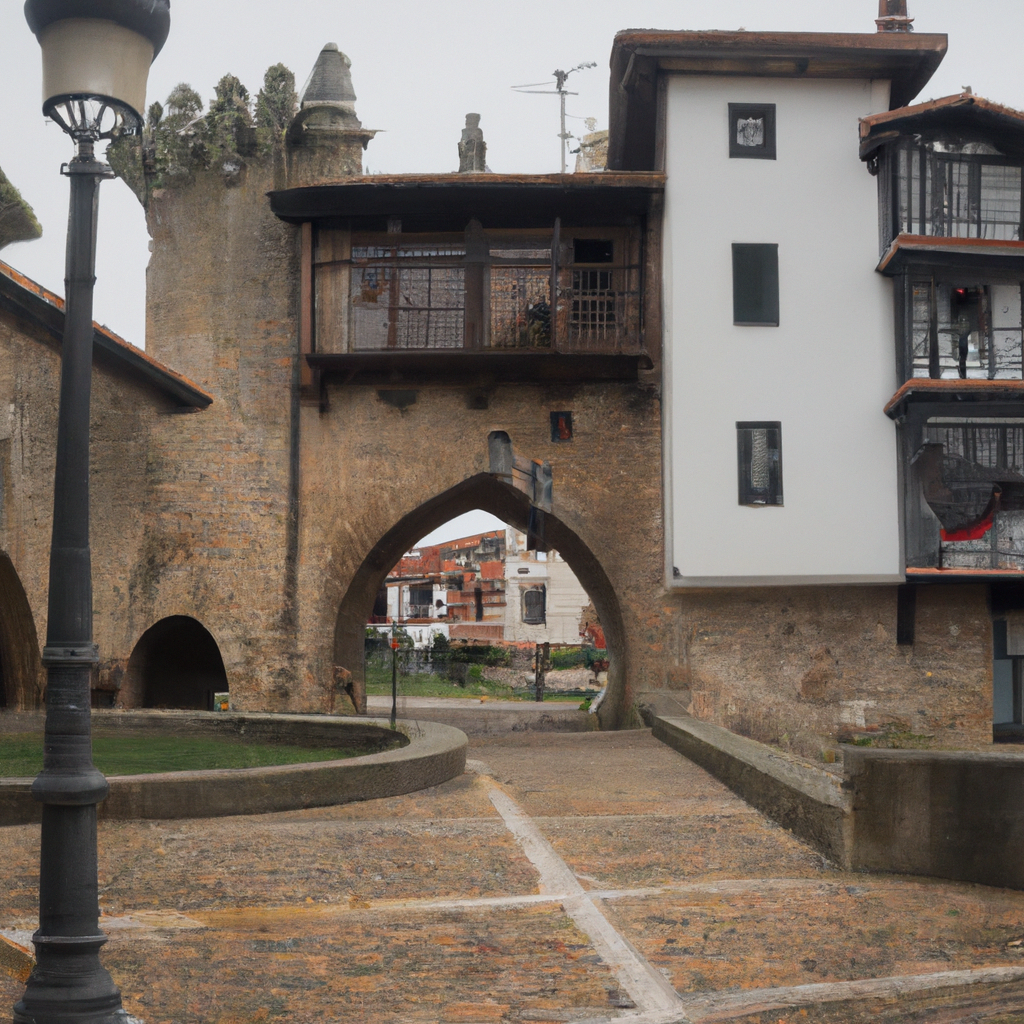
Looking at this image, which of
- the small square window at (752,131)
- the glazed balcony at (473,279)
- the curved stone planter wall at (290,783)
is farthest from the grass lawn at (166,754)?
the small square window at (752,131)

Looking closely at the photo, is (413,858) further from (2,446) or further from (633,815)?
(2,446)

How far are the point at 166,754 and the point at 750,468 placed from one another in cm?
910

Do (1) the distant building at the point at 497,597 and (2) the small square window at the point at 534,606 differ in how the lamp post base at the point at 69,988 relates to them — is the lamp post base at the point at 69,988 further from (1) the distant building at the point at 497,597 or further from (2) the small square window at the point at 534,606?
(2) the small square window at the point at 534,606

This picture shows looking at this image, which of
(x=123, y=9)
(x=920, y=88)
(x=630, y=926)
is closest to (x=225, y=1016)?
(x=630, y=926)

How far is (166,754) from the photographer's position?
9.67 meters

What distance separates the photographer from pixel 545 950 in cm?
498

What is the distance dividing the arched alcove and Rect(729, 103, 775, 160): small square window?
10.4 m

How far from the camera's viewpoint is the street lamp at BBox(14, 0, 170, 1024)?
3.82 meters

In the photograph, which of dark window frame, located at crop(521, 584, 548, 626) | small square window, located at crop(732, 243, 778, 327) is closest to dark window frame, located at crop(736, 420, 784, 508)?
small square window, located at crop(732, 243, 778, 327)

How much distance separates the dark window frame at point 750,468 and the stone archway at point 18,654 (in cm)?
961

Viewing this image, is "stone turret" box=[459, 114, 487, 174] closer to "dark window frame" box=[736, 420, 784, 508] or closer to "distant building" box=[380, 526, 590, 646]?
"dark window frame" box=[736, 420, 784, 508]

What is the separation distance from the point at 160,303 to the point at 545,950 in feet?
47.3

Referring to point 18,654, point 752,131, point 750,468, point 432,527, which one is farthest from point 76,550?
point 432,527

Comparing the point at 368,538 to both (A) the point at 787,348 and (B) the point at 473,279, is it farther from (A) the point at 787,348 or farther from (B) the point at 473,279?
(A) the point at 787,348
